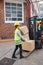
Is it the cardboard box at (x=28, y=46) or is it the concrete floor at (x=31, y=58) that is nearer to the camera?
the concrete floor at (x=31, y=58)

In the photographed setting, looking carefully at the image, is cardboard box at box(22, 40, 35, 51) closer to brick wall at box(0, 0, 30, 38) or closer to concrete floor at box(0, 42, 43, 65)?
concrete floor at box(0, 42, 43, 65)

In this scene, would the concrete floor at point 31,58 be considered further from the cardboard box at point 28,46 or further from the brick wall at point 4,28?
the brick wall at point 4,28

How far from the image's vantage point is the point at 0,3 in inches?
594

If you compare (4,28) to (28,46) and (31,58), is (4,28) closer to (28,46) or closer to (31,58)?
(28,46)

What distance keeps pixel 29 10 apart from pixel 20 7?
3.01 feet

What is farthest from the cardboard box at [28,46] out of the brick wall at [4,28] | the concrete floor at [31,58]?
the brick wall at [4,28]

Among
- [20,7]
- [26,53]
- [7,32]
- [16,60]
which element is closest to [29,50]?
[26,53]

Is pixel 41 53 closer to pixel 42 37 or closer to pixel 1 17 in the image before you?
pixel 42 37

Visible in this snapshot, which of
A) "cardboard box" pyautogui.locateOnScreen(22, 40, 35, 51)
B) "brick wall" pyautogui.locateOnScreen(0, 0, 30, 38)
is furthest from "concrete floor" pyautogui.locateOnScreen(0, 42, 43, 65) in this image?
"brick wall" pyautogui.locateOnScreen(0, 0, 30, 38)

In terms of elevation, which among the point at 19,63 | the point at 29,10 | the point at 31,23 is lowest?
the point at 19,63

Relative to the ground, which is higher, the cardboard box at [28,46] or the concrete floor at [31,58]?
the cardboard box at [28,46]

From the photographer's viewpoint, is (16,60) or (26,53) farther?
(26,53)

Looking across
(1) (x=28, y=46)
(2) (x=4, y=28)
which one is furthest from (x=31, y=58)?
(2) (x=4, y=28)

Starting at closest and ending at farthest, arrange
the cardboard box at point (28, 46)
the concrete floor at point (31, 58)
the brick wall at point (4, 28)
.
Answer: the concrete floor at point (31, 58), the cardboard box at point (28, 46), the brick wall at point (4, 28)
